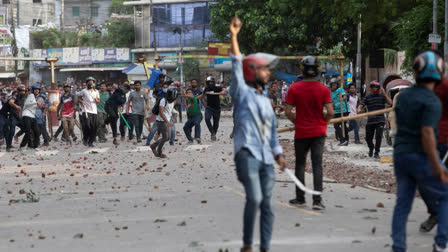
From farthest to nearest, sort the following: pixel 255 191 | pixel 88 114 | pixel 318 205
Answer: pixel 88 114 < pixel 318 205 < pixel 255 191

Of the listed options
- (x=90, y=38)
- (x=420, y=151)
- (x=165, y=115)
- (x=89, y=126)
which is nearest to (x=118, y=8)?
(x=90, y=38)

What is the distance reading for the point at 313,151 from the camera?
9.34 m

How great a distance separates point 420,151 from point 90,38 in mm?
66887

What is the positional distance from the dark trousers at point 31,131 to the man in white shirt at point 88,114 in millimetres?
1340

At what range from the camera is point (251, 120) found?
6336 millimetres

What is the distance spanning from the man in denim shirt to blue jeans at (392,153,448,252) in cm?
96

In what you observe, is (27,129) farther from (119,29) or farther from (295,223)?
(119,29)

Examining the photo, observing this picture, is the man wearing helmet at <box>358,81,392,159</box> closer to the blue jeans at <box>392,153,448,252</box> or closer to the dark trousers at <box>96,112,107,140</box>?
the dark trousers at <box>96,112,107,140</box>

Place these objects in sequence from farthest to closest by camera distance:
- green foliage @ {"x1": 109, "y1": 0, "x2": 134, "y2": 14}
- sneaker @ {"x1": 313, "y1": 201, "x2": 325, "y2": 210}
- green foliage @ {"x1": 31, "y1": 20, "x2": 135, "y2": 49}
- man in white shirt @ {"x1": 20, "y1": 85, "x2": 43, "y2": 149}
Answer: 1. green foliage @ {"x1": 109, "y1": 0, "x2": 134, "y2": 14}
2. green foliage @ {"x1": 31, "y1": 20, "x2": 135, "y2": 49}
3. man in white shirt @ {"x1": 20, "y1": 85, "x2": 43, "y2": 149}
4. sneaker @ {"x1": 313, "y1": 201, "x2": 325, "y2": 210}

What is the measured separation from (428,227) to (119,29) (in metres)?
62.3

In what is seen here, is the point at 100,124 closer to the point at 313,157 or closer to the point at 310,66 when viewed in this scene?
the point at 313,157

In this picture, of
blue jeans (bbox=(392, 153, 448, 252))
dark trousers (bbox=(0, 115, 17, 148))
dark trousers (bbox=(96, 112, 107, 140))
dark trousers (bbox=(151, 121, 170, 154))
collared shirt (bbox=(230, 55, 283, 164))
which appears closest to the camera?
blue jeans (bbox=(392, 153, 448, 252))

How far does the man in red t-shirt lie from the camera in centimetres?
927

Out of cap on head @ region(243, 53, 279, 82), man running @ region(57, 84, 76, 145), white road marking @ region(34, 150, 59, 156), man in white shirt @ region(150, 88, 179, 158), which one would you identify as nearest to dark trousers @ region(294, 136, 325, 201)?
cap on head @ region(243, 53, 279, 82)
